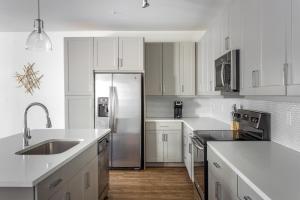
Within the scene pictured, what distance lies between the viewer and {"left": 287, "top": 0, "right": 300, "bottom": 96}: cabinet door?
1.33m

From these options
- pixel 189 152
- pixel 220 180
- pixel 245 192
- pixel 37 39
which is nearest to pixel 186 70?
pixel 189 152

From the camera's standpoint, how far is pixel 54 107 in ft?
16.7

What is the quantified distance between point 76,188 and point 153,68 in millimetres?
3070

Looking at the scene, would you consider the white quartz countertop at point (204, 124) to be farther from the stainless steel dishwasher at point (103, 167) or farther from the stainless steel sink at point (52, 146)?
the stainless steel sink at point (52, 146)

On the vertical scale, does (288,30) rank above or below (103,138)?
above

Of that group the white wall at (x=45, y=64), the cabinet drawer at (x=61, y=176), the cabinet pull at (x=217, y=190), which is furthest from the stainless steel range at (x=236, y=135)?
the white wall at (x=45, y=64)

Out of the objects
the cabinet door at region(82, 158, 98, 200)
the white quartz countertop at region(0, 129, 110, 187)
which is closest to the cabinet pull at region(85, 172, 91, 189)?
the cabinet door at region(82, 158, 98, 200)

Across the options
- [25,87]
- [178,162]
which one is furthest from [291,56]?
[25,87]

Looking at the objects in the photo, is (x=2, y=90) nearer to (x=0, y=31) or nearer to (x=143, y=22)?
(x=0, y=31)

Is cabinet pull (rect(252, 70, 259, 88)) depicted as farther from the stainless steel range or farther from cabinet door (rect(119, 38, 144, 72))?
cabinet door (rect(119, 38, 144, 72))

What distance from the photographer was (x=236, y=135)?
2.80m

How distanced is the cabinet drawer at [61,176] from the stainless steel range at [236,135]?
1091 mm

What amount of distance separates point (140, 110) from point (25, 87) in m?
2.39

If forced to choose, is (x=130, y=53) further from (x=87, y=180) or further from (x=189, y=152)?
(x=87, y=180)
